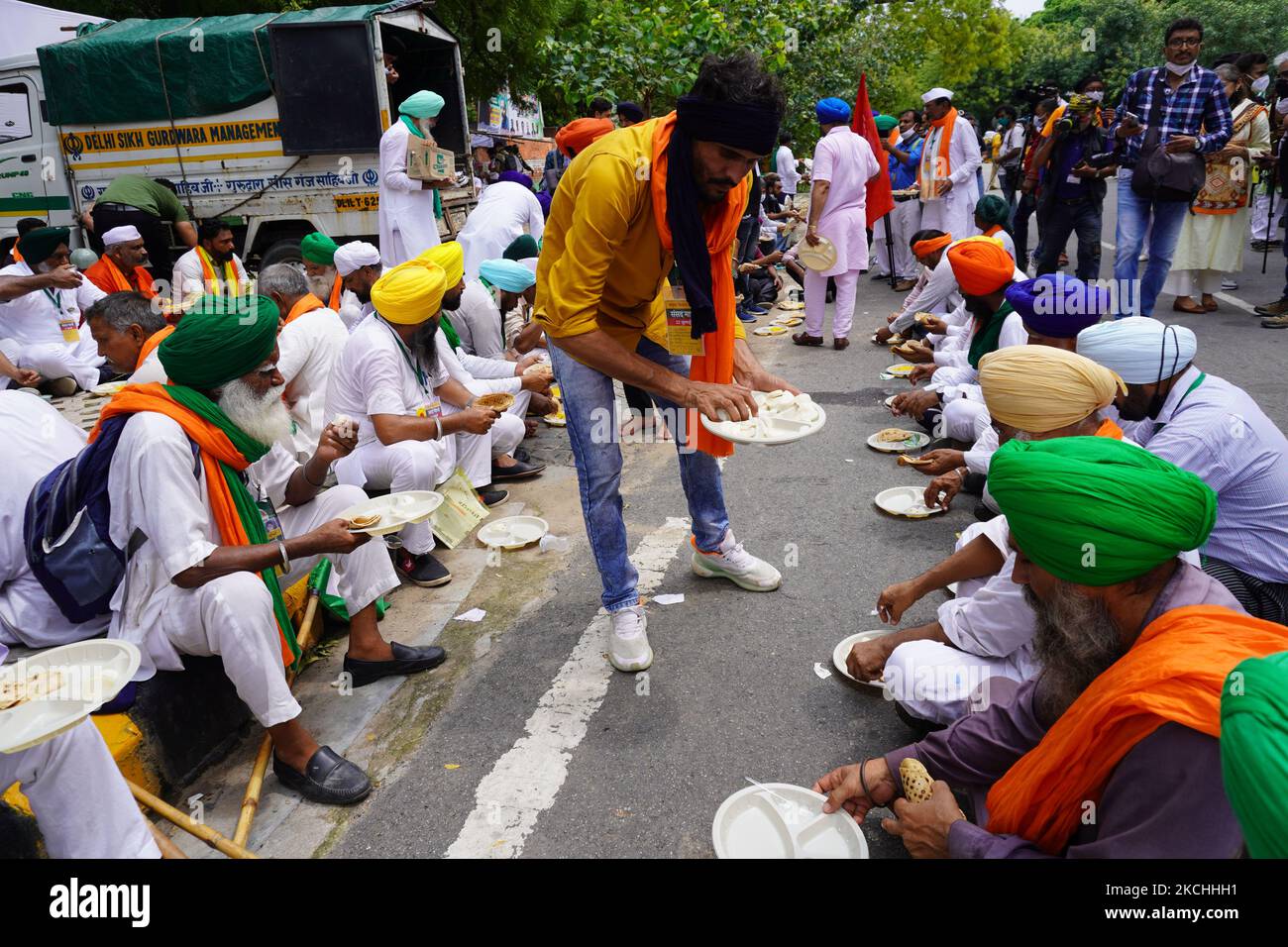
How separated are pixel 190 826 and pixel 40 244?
7.05m

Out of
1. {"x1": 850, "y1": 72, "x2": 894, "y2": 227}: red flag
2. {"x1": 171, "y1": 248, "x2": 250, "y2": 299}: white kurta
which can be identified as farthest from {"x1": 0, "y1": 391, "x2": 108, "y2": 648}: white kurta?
{"x1": 850, "y1": 72, "x2": 894, "y2": 227}: red flag

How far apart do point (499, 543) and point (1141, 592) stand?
319 cm

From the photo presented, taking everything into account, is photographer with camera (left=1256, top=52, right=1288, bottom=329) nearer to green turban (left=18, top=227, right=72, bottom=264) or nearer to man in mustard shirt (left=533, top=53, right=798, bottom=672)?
man in mustard shirt (left=533, top=53, right=798, bottom=672)

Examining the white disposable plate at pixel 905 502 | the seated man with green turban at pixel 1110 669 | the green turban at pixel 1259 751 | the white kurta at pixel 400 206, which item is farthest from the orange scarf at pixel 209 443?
the white kurta at pixel 400 206

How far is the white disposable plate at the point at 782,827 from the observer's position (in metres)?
2.16

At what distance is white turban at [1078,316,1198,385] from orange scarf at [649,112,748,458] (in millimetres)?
1271

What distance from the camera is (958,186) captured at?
907 centimetres

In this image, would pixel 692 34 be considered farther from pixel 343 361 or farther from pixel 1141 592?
pixel 1141 592

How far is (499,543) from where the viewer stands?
4387mm

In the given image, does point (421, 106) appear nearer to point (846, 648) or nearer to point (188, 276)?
point (188, 276)

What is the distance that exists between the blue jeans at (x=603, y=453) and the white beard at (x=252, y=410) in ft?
3.27

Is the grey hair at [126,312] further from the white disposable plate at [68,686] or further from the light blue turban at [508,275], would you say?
the light blue turban at [508,275]
